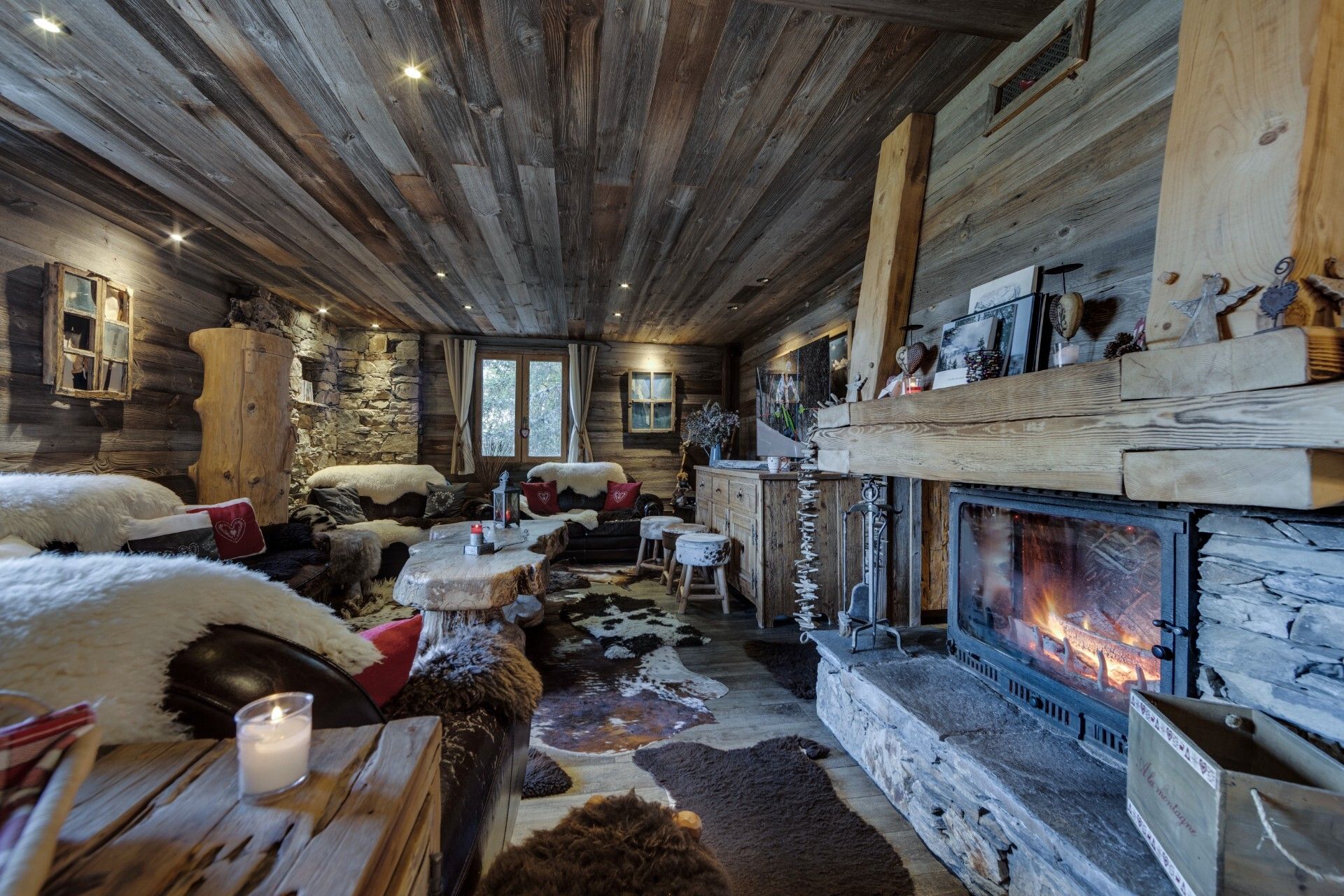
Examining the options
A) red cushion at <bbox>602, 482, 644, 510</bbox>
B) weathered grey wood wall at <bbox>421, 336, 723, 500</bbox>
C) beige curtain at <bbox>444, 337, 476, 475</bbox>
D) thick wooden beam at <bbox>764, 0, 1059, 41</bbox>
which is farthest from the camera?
weathered grey wood wall at <bbox>421, 336, 723, 500</bbox>

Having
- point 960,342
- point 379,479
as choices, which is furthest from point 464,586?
point 379,479

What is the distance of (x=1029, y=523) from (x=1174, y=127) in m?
1.09

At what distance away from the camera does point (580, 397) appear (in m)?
6.21

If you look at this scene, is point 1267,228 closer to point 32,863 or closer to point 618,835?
point 618,835

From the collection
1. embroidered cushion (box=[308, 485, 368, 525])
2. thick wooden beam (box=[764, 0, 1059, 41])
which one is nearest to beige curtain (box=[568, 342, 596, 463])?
embroidered cushion (box=[308, 485, 368, 525])

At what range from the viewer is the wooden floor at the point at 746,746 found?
5.01ft

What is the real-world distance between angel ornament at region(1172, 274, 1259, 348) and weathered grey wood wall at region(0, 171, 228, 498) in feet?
14.0

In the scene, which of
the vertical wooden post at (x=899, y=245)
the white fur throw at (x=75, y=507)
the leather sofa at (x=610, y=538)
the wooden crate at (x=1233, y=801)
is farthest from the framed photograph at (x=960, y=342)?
the leather sofa at (x=610, y=538)

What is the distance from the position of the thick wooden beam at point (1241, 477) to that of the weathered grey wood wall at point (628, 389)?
548 cm

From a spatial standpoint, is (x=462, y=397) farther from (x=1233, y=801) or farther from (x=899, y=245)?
(x=1233, y=801)

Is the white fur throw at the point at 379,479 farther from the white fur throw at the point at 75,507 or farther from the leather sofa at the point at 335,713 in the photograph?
the leather sofa at the point at 335,713

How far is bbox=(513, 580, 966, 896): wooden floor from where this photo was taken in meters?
1.53

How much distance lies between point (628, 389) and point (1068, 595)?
5.32m

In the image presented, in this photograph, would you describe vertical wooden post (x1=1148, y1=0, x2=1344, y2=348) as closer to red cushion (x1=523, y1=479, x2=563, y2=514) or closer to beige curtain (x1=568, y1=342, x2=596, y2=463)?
red cushion (x1=523, y1=479, x2=563, y2=514)
